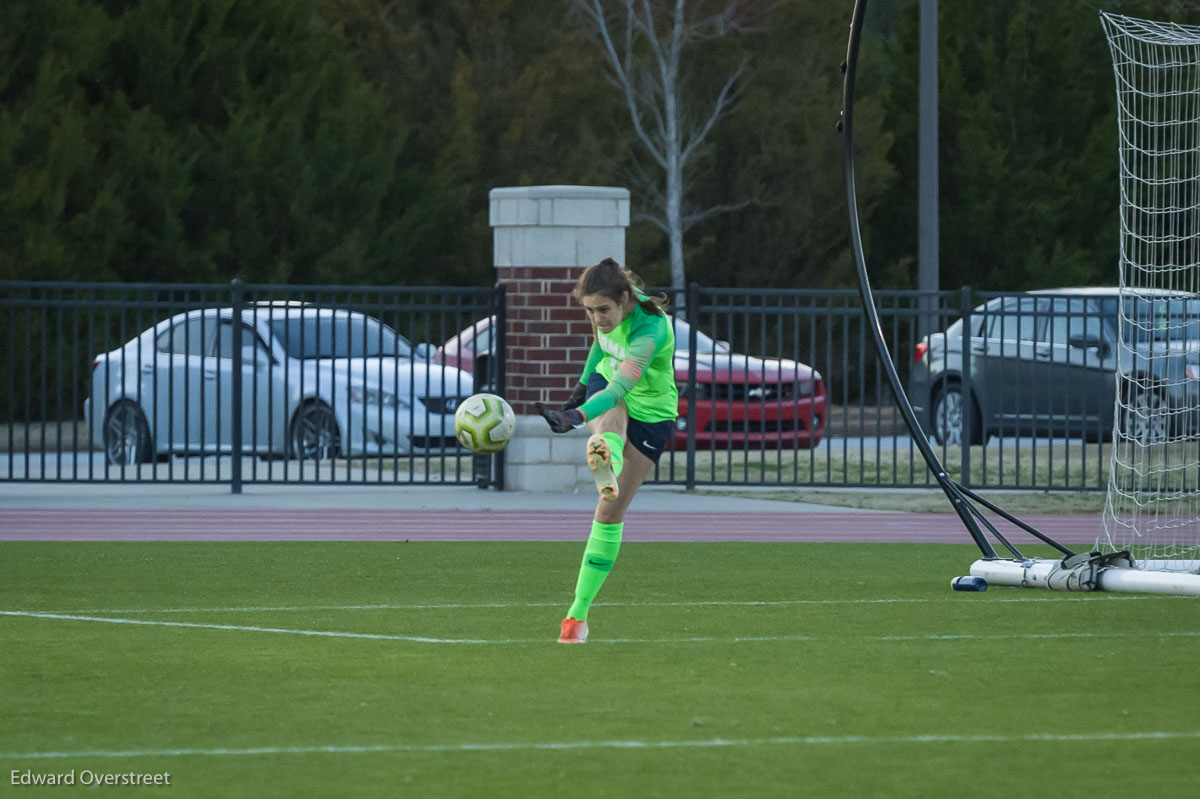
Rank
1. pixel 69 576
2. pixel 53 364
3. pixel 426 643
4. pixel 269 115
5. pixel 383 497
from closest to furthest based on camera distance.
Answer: pixel 426 643 < pixel 69 576 < pixel 383 497 < pixel 53 364 < pixel 269 115

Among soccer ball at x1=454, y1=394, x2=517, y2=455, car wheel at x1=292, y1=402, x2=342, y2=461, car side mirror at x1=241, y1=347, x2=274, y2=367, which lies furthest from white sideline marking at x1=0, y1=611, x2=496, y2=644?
car side mirror at x1=241, y1=347, x2=274, y2=367

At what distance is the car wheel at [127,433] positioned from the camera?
18797 mm

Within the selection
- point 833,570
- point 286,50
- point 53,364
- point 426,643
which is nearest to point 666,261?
point 286,50

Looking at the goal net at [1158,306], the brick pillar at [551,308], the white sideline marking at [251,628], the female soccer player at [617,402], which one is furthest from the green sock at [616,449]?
the brick pillar at [551,308]

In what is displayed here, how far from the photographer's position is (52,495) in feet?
57.1

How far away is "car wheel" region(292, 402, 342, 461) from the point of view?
18297 millimetres

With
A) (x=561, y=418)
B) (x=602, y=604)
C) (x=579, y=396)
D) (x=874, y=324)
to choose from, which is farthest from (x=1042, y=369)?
(x=561, y=418)

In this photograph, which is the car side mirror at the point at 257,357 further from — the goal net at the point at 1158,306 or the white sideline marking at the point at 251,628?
the white sideline marking at the point at 251,628

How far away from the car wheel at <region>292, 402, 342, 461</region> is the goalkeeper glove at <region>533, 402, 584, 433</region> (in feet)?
30.7

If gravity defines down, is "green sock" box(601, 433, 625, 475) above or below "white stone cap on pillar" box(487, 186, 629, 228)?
below

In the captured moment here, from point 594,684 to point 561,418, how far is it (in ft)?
3.92

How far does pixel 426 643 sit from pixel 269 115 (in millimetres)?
24453

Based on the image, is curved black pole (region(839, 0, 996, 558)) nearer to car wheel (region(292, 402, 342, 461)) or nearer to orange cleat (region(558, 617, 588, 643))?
orange cleat (region(558, 617, 588, 643))

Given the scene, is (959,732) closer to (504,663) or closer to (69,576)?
(504,663)
